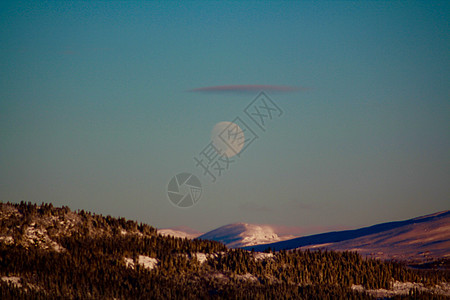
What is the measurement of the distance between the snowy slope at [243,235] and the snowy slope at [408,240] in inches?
506

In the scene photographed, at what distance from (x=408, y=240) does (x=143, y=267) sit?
22427 millimetres

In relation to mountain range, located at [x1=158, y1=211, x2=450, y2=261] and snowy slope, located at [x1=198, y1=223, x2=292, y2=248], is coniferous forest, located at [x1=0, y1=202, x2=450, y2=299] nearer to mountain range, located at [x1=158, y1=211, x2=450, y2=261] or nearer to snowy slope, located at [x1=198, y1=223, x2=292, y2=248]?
mountain range, located at [x1=158, y1=211, x2=450, y2=261]

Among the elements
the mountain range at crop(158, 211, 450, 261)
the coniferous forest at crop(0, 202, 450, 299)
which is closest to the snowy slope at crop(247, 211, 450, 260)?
the mountain range at crop(158, 211, 450, 261)

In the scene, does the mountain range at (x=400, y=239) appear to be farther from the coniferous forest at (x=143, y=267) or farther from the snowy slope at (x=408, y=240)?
the coniferous forest at (x=143, y=267)

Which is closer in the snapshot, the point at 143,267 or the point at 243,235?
the point at 143,267

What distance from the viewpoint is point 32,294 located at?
47.3 feet

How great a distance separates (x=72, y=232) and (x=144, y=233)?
10.6ft

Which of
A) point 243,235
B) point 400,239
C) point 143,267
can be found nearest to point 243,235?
point 243,235

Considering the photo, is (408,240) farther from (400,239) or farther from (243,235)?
(243,235)

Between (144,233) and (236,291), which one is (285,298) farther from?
(144,233)

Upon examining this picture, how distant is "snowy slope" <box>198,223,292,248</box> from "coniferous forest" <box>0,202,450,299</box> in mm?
32162

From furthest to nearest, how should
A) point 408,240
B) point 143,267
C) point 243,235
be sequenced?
point 243,235, point 408,240, point 143,267

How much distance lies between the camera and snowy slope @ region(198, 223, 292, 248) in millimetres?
55656

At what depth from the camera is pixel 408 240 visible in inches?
1379
